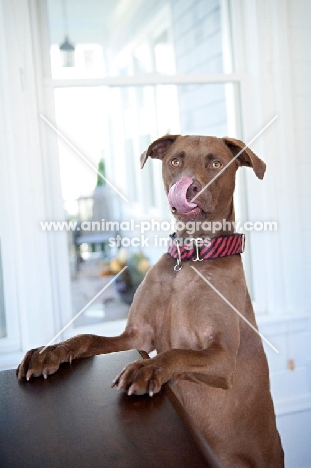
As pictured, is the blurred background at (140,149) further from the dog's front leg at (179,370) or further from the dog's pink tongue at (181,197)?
the dog's front leg at (179,370)

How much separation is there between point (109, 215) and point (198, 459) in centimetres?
196

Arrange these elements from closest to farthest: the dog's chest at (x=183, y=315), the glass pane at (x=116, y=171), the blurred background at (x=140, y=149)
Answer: the dog's chest at (x=183, y=315), the blurred background at (x=140, y=149), the glass pane at (x=116, y=171)

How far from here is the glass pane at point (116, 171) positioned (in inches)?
103

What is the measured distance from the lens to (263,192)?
8.95ft

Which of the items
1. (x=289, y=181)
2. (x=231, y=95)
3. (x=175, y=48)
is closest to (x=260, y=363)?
(x=289, y=181)

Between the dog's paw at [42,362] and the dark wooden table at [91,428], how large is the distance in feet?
0.10

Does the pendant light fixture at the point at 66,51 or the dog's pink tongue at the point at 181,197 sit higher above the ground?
the pendant light fixture at the point at 66,51

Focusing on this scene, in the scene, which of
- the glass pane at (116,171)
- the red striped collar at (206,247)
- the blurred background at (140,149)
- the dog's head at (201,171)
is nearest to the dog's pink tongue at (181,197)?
the dog's head at (201,171)

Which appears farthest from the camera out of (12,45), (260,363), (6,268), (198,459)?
(6,268)

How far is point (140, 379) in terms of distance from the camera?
1184 mm

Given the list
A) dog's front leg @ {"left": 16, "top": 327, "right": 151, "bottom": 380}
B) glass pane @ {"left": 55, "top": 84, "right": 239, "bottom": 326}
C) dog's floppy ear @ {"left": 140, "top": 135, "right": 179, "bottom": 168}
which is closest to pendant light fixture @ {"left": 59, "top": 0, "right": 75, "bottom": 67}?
glass pane @ {"left": 55, "top": 84, "right": 239, "bottom": 326}

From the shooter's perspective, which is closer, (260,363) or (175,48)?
(260,363)

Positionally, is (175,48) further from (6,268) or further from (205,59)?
(6,268)

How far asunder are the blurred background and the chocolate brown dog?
72 cm
